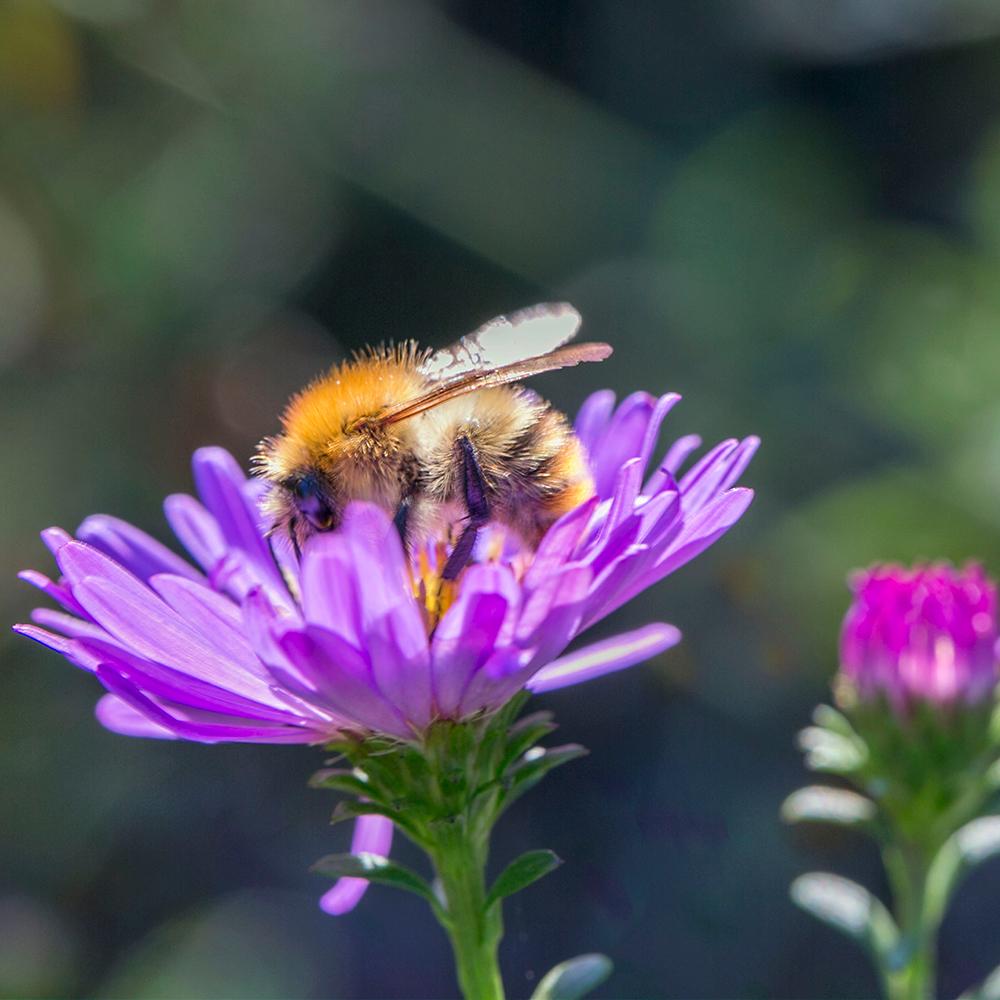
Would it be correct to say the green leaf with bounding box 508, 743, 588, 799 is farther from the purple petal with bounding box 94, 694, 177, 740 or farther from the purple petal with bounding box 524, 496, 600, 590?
the purple petal with bounding box 94, 694, 177, 740

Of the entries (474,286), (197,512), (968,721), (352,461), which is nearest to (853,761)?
(968,721)

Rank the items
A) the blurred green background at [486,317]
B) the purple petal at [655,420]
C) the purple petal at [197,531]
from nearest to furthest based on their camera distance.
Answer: the purple petal at [655,420]
the purple petal at [197,531]
the blurred green background at [486,317]

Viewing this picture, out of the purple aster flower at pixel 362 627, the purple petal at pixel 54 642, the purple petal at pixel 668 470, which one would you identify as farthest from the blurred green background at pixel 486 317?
the purple petal at pixel 54 642

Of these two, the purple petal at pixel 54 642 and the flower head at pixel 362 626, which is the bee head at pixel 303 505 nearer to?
the flower head at pixel 362 626

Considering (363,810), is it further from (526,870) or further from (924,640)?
(924,640)

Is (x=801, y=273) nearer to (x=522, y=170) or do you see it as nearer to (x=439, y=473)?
(x=522, y=170)

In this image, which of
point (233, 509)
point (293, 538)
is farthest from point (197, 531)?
point (293, 538)
